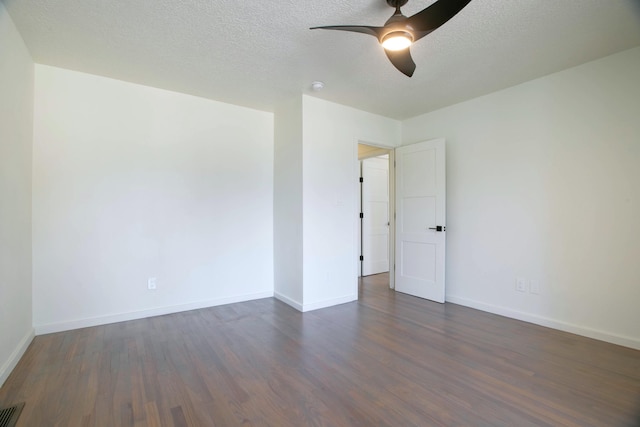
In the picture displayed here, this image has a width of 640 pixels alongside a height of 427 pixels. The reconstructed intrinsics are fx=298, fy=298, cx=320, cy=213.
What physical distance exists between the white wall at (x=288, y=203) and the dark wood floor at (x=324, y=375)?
69 centimetres

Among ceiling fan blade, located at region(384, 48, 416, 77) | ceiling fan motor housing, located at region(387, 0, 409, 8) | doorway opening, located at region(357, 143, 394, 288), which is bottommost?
doorway opening, located at region(357, 143, 394, 288)

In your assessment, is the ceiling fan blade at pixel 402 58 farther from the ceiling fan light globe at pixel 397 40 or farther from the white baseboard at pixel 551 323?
the white baseboard at pixel 551 323

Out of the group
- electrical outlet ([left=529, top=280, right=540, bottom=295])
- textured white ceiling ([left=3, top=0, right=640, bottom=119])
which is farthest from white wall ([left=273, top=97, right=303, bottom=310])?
electrical outlet ([left=529, top=280, right=540, bottom=295])

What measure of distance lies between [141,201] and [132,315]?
1.24 meters

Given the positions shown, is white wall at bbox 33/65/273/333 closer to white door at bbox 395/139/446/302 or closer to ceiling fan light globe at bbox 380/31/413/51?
A: white door at bbox 395/139/446/302

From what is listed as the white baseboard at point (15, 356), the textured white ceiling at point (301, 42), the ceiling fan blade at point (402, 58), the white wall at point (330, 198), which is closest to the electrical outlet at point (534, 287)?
the white wall at point (330, 198)

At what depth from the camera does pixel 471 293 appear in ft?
12.1

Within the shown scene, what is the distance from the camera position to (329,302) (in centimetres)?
374

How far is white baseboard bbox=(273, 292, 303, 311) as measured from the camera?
360 cm

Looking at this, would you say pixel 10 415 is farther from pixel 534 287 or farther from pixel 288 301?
pixel 534 287

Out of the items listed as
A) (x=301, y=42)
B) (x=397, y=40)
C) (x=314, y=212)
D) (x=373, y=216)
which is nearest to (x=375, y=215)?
(x=373, y=216)

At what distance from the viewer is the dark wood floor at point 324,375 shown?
173 centimetres

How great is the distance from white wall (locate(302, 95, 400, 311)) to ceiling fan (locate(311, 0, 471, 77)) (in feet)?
5.66

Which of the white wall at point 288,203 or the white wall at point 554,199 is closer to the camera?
the white wall at point 554,199
